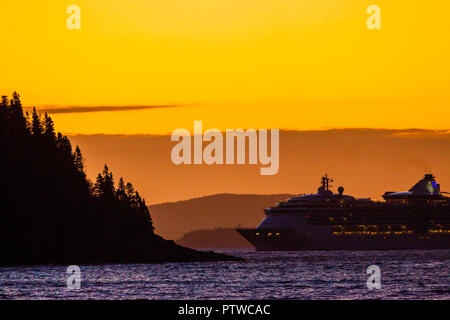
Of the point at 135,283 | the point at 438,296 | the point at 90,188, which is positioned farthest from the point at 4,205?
the point at 438,296

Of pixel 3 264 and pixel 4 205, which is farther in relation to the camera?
pixel 4 205

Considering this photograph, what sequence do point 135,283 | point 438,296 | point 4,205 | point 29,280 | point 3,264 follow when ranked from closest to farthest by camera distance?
1. point 438,296
2. point 135,283
3. point 29,280
4. point 3,264
5. point 4,205

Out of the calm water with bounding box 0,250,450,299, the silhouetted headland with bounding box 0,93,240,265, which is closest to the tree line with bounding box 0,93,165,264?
the silhouetted headland with bounding box 0,93,240,265

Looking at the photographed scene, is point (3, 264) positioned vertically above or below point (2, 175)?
below

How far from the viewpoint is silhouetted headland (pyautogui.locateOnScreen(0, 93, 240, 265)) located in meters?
150

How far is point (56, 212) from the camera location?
15475cm

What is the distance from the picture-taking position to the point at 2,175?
156000mm

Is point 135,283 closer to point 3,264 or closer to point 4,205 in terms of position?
point 3,264

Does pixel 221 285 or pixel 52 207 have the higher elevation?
pixel 52 207

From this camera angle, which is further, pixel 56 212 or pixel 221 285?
pixel 56 212

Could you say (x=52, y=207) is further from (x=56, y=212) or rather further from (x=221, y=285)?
(x=221, y=285)

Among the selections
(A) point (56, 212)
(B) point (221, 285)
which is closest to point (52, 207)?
(A) point (56, 212)

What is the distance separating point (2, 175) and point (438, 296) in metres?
95.1

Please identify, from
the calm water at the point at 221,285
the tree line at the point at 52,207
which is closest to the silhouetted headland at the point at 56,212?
the tree line at the point at 52,207
